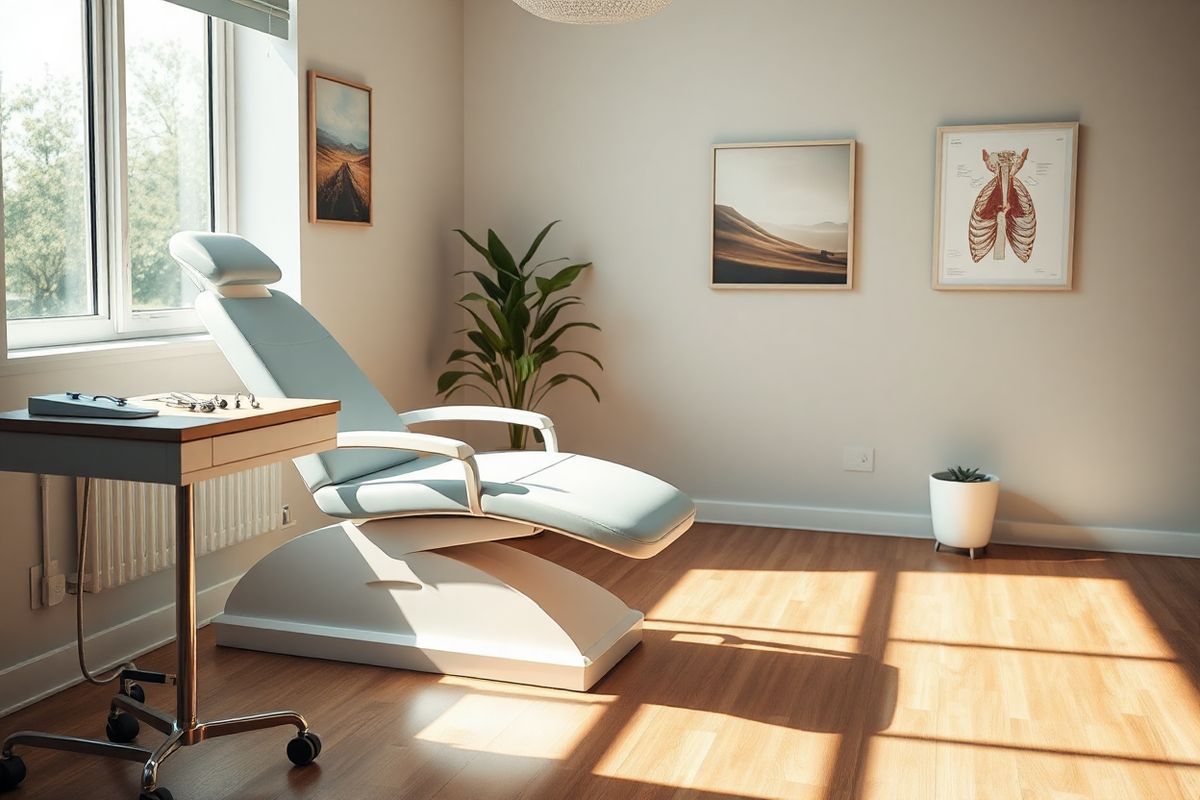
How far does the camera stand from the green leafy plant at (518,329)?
4.80m

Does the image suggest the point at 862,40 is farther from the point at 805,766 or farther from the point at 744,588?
the point at 805,766

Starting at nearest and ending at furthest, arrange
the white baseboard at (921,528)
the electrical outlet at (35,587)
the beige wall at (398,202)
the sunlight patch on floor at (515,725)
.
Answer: the sunlight patch on floor at (515,725), the electrical outlet at (35,587), the beige wall at (398,202), the white baseboard at (921,528)

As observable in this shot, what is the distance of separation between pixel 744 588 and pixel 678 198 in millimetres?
1885

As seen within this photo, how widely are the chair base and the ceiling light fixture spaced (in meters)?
1.48

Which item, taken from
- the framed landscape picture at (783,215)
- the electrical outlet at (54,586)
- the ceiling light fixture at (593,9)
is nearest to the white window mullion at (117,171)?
the electrical outlet at (54,586)

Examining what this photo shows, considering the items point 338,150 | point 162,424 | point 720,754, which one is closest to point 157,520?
point 162,424

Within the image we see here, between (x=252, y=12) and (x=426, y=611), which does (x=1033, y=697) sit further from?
(x=252, y=12)

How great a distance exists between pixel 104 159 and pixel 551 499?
1742 mm

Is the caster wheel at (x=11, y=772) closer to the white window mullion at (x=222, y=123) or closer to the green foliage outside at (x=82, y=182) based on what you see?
the green foliage outside at (x=82, y=182)

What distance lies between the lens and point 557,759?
2.53 metres

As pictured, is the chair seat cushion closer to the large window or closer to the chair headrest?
the chair headrest

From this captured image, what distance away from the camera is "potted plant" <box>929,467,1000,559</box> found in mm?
4418

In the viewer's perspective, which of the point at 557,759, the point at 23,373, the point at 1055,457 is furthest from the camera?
the point at 1055,457

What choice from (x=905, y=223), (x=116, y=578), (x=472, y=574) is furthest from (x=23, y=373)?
(x=905, y=223)
